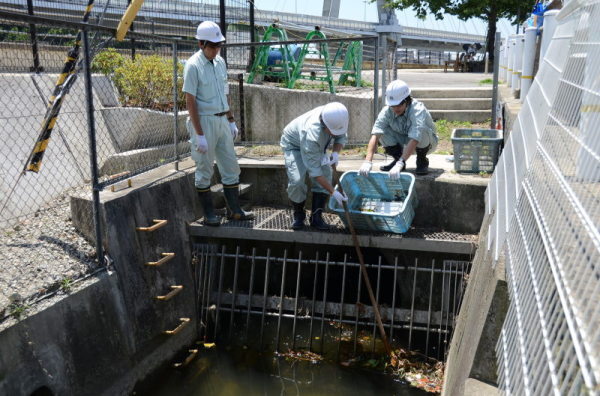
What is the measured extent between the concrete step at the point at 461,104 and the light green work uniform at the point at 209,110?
16.8 ft

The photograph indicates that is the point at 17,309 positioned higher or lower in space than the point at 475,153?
lower

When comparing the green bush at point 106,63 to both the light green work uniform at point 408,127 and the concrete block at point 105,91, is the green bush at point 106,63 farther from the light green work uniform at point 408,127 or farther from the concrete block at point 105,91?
the light green work uniform at point 408,127

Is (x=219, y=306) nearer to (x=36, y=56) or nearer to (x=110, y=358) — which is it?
(x=110, y=358)

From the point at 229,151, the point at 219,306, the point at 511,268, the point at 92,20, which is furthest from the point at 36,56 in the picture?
the point at 511,268

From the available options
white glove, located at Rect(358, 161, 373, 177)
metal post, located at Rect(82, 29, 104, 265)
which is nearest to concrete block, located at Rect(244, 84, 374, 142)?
white glove, located at Rect(358, 161, 373, 177)

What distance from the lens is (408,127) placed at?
20.2 feet

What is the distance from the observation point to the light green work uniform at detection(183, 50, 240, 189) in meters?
5.43

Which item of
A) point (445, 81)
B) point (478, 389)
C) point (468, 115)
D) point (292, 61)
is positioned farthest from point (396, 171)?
point (445, 81)

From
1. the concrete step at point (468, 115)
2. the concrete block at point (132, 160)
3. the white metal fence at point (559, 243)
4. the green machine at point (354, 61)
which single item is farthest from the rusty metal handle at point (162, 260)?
the concrete step at point (468, 115)

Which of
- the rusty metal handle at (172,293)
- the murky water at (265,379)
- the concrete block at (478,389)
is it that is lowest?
the murky water at (265,379)

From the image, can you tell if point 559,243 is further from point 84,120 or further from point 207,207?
point 84,120

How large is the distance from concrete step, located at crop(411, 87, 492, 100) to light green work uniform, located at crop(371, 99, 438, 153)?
396 centimetres

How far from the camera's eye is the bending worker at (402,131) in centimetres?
583

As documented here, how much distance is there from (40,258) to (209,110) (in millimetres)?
2096
